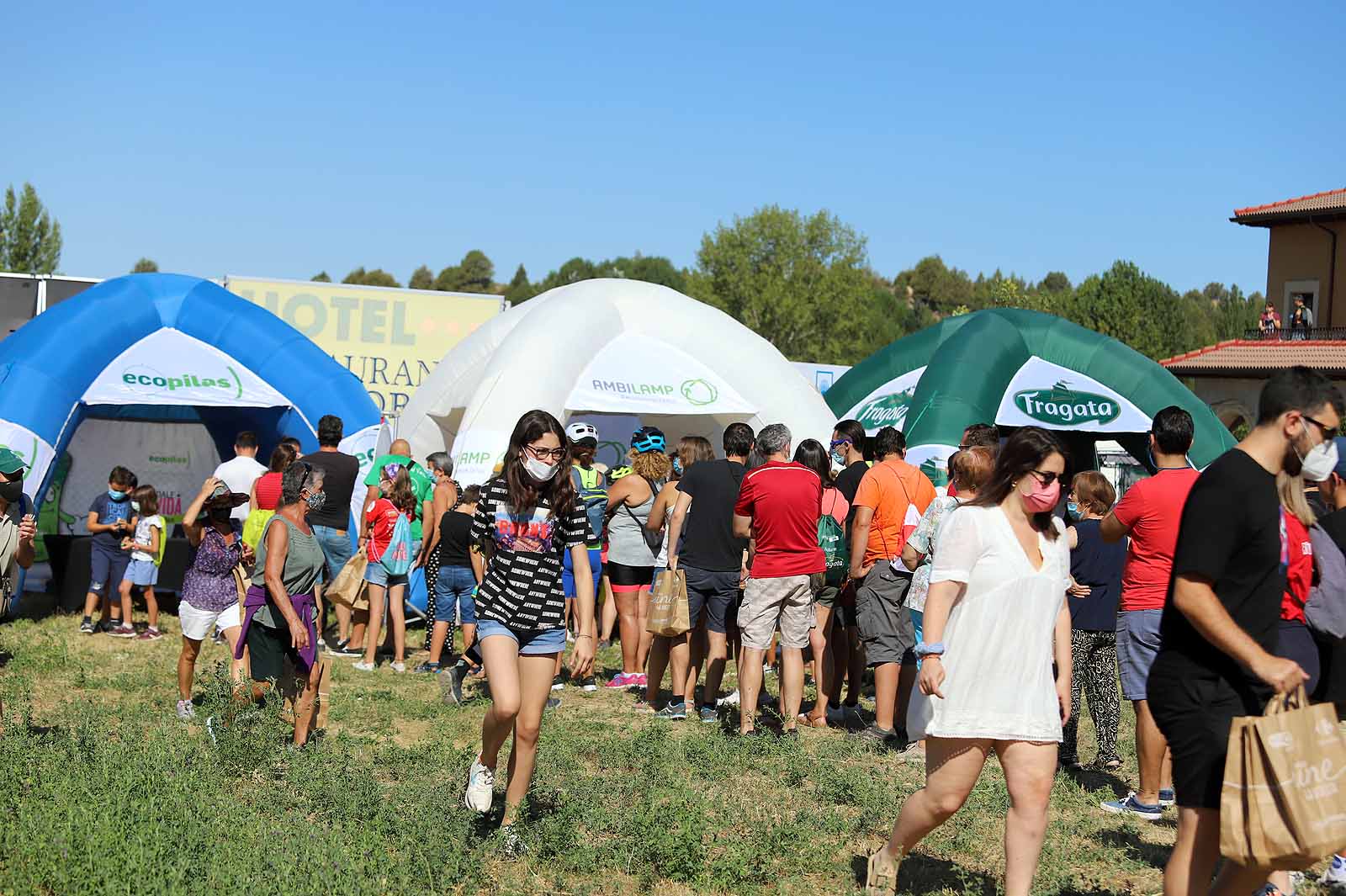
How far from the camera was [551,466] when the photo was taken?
534 centimetres

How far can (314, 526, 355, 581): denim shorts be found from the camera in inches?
396

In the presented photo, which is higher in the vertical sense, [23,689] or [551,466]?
[551,466]

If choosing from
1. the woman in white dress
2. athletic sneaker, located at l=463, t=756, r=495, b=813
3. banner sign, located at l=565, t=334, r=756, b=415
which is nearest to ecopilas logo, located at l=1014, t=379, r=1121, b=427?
banner sign, located at l=565, t=334, r=756, b=415

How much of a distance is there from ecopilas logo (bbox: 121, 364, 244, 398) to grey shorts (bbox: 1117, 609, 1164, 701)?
31.0ft

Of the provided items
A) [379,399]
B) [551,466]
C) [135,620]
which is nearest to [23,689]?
[135,620]

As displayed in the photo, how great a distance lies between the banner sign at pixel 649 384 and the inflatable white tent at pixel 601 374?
12mm

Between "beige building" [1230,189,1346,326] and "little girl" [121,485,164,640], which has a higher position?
→ "beige building" [1230,189,1346,326]

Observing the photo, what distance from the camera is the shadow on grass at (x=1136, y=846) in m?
5.55

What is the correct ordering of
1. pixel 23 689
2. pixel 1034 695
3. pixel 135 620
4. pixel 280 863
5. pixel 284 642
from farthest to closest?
pixel 135 620 → pixel 23 689 → pixel 284 642 → pixel 280 863 → pixel 1034 695

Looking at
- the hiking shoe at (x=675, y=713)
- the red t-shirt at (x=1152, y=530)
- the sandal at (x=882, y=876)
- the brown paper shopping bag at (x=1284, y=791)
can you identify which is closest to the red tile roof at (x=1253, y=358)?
the hiking shoe at (x=675, y=713)

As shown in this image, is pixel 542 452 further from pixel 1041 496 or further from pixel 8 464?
pixel 8 464

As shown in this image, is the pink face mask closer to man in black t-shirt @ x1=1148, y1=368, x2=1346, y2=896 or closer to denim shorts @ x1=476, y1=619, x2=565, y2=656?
man in black t-shirt @ x1=1148, y1=368, x2=1346, y2=896

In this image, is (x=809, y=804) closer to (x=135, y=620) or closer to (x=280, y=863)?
(x=280, y=863)

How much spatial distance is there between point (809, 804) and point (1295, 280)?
3923cm
